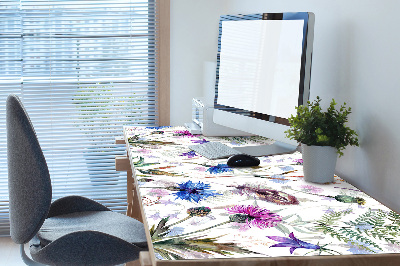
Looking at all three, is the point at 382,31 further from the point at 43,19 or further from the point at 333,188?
the point at 43,19

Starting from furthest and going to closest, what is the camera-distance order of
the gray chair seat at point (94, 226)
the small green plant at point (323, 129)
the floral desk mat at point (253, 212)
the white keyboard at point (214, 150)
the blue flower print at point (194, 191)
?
1. the white keyboard at point (214, 150)
2. the gray chair seat at point (94, 226)
3. the small green plant at point (323, 129)
4. the blue flower print at point (194, 191)
5. the floral desk mat at point (253, 212)

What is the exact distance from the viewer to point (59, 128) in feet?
11.3

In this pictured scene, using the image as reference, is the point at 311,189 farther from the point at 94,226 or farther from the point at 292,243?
the point at 94,226

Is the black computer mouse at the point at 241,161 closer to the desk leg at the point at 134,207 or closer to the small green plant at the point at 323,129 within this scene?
the small green plant at the point at 323,129

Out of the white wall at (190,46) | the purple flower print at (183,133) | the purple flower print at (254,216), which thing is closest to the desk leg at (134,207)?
the purple flower print at (183,133)

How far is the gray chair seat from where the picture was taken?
1985 millimetres

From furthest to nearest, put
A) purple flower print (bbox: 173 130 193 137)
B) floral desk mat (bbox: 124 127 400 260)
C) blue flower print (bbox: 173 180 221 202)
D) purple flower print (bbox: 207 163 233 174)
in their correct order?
purple flower print (bbox: 173 130 193 137)
purple flower print (bbox: 207 163 233 174)
blue flower print (bbox: 173 180 221 202)
floral desk mat (bbox: 124 127 400 260)

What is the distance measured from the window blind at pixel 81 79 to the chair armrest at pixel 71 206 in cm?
122

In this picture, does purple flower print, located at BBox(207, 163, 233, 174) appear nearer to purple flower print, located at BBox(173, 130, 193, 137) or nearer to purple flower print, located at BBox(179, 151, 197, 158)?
purple flower print, located at BBox(179, 151, 197, 158)

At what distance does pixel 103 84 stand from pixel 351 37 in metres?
1.93

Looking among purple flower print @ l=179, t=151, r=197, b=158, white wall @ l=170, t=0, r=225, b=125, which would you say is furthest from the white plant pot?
white wall @ l=170, t=0, r=225, b=125

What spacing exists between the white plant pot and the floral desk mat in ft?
0.09

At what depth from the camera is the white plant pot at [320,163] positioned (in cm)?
170

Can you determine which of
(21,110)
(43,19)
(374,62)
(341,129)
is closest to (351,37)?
(374,62)
